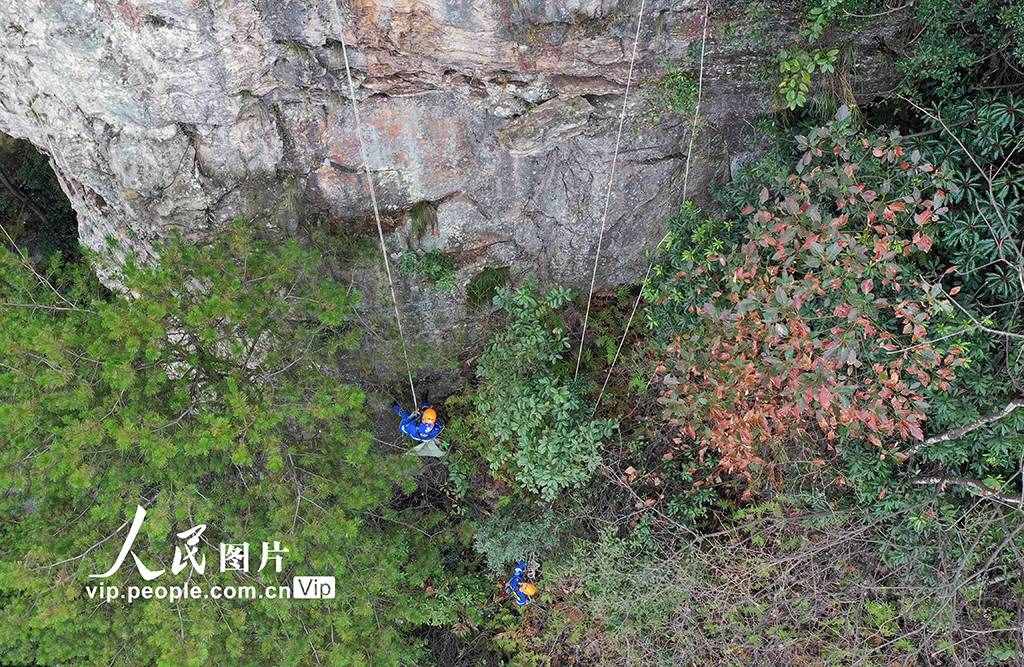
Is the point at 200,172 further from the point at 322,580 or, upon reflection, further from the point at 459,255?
the point at 322,580

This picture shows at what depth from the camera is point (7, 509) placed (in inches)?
198

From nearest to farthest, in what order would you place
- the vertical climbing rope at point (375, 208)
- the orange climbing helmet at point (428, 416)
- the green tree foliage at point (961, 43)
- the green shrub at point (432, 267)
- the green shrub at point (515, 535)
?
1. the green tree foliage at point (961, 43)
2. the vertical climbing rope at point (375, 208)
3. the green shrub at point (432, 267)
4. the orange climbing helmet at point (428, 416)
5. the green shrub at point (515, 535)

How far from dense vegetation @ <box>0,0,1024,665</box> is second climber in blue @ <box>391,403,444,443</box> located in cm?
42

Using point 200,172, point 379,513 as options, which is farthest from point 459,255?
point 379,513

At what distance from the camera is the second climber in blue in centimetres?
600

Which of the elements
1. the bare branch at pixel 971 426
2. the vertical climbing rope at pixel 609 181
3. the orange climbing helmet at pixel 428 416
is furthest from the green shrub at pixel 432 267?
the bare branch at pixel 971 426

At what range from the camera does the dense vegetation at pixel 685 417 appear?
4.16 metres

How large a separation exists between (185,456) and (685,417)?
143 inches

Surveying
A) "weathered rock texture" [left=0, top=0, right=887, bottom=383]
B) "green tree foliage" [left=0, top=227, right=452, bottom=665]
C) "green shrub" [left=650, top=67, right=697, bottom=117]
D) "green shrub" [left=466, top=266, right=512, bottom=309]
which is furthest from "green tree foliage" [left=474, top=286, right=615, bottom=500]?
"green shrub" [left=650, top=67, right=697, bottom=117]

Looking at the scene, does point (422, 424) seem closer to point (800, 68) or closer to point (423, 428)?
point (423, 428)

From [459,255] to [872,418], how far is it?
341 cm

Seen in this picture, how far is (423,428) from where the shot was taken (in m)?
6.05

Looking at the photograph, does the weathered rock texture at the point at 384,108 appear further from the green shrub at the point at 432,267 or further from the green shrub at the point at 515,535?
the green shrub at the point at 515,535

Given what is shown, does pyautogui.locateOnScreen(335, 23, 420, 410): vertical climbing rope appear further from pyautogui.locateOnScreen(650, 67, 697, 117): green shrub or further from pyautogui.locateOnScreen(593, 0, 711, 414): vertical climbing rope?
pyautogui.locateOnScreen(650, 67, 697, 117): green shrub
